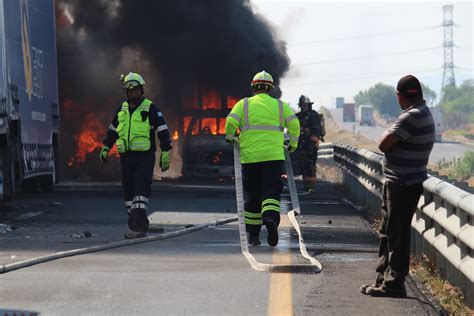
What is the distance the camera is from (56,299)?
793 cm

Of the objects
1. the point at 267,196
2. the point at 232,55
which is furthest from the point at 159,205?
the point at 232,55

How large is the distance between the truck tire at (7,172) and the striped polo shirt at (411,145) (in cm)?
868

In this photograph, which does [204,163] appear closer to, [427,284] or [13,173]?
[13,173]

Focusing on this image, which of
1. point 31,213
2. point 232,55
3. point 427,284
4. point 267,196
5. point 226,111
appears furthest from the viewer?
point 232,55

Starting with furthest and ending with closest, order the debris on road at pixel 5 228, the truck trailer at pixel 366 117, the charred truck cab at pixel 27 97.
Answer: the truck trailer at pixel 366 117, the charred truck cab at pixel 27 97, the debris on road at pixel 5 228

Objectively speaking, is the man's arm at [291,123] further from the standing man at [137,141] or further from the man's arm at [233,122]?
the standing man at [137,141]

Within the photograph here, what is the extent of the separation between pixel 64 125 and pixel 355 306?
25151mm

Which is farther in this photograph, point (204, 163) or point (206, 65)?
point (206, 65)

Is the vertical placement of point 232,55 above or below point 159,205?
above

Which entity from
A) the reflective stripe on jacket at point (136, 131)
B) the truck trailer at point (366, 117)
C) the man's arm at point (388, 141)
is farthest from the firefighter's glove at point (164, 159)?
the truck trailer at point (366, 117)

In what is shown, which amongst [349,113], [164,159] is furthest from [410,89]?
[349,113]

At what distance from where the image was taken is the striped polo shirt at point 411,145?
312 inches

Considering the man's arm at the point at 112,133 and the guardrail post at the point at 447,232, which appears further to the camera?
the man's arm at the point at 112,133

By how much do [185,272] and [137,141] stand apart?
10.6 feet
